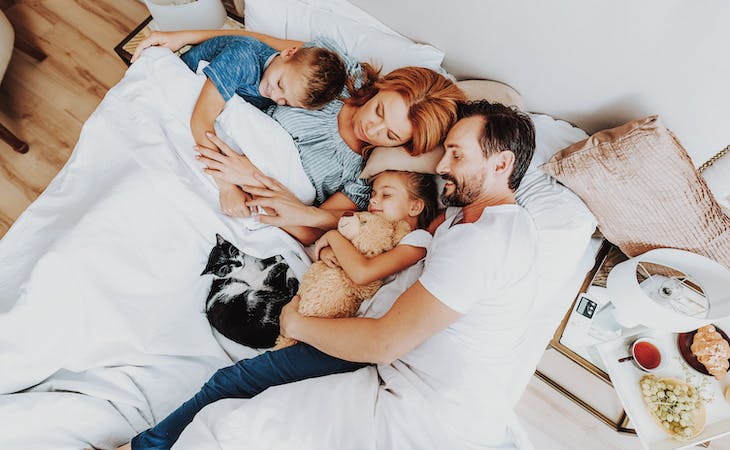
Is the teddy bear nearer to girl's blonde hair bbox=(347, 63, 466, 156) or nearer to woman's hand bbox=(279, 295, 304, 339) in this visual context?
woman's hand bbox=(279, 295, 304, 339)

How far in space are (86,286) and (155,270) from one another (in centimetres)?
19

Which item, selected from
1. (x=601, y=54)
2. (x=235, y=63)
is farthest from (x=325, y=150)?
(x=601, y=54)

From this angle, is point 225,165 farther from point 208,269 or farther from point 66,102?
point 66,102

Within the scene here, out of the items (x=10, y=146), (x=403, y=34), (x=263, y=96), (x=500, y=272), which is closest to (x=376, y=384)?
(x=500, y=272)

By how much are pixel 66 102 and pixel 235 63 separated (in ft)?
4.82

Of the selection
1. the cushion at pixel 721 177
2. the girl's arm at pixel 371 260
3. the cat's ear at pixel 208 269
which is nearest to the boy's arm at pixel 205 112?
the cat's ear at pixel 208 269

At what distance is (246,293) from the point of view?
1.37 meters

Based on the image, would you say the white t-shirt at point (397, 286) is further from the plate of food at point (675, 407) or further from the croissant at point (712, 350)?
the croissant at point (712, 350)

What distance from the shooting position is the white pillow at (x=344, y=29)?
167cm

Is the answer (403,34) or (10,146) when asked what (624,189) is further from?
(10,146)

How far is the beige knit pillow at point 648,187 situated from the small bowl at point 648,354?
328 millimetres

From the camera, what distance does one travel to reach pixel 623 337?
147 cm

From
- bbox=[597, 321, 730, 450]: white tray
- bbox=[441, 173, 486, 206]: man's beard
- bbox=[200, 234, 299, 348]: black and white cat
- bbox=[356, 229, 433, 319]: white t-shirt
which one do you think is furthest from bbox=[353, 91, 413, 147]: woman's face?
bbox=[597, 321, 730, 450]: white tray

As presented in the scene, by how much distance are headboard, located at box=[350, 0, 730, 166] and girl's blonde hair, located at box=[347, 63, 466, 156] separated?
0.99 ft
